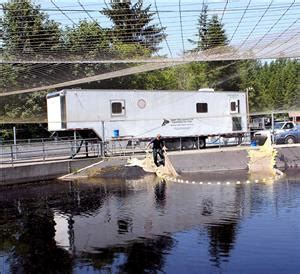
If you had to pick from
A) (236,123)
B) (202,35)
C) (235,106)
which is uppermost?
(202,35)

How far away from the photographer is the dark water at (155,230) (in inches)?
349

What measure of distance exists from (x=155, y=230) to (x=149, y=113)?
17.2m

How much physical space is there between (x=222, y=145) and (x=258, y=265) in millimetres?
22905

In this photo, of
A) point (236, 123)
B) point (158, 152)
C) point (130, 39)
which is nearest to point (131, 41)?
point (130, 39)

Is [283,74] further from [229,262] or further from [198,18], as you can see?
[229,262]

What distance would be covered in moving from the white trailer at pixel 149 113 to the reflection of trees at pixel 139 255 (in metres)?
16.1

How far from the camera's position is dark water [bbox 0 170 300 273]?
888 cm

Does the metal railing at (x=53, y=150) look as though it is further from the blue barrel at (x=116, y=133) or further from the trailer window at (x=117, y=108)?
the trailer window at (x=117, y=108)

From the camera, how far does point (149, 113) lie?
2838 cm

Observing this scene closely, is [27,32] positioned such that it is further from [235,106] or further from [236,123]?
[235,106]

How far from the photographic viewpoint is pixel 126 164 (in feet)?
76.8

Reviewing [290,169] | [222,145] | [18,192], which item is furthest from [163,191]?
[222,145]

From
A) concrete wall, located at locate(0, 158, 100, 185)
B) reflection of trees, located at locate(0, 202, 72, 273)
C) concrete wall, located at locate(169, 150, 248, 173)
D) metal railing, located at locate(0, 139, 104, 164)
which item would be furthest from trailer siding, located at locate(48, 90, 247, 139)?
reflection of trees, located at locate(0, 202, 72, 273)

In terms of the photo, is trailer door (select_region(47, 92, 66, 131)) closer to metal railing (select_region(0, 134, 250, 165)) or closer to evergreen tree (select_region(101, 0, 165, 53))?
metal railing (select_region(0, 134, 250, 165))
